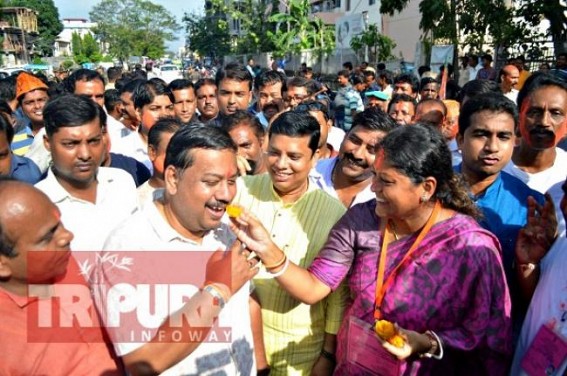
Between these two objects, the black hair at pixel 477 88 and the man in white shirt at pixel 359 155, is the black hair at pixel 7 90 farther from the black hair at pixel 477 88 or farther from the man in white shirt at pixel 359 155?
the black hair at pixel 477 88

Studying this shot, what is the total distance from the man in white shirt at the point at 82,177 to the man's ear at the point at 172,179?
0.74m

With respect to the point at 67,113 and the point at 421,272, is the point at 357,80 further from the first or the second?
the point at 421,272

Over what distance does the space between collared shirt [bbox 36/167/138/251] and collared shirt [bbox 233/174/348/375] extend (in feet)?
2.72

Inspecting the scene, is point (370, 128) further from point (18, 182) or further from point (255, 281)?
point (18, 182)

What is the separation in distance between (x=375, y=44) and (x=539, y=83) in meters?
16.7

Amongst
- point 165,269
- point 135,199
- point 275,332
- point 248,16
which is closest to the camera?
point 165,269

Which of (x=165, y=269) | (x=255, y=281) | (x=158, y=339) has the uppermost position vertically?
(x=165, y=269)

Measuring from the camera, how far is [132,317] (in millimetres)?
1670

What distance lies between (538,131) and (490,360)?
163 centimetres

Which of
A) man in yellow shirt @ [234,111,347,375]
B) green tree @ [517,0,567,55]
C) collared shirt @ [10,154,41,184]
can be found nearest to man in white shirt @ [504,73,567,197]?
man in yellow shirt @ [234,111,347,375]

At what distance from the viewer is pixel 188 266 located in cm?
188

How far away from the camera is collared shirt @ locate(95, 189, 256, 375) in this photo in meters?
1.75

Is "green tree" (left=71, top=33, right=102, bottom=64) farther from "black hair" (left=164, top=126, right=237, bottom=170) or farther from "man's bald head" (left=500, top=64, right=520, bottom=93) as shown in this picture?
"black hair" (left=164, top=126, right=237, bottom=170)

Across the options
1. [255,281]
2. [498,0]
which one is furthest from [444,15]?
[255,281]
